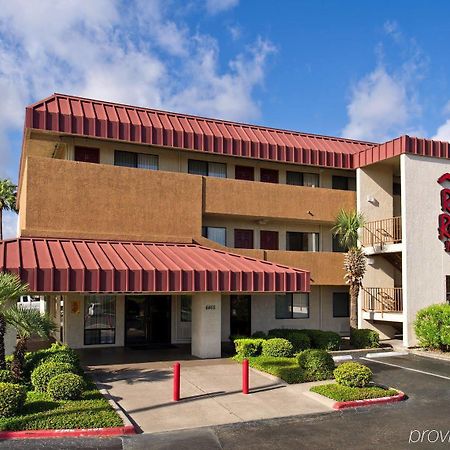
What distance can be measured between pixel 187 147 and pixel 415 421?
16969 millimetres

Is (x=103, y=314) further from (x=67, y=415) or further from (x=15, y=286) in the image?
(x=67, y=415)

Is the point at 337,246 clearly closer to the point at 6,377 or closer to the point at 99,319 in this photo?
the point at 99,319

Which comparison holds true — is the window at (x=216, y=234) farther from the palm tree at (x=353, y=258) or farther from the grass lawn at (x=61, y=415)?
the grass lawn at (x=61, y=415)

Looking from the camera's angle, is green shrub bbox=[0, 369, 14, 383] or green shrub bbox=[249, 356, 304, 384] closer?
green shrub bbox=[0, 369, 14, 383]

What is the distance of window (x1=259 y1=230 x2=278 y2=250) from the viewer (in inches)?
1145

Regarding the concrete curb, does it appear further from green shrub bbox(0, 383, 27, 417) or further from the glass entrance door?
the glass entrance door

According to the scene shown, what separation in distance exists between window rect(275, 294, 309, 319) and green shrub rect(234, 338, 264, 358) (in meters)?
7.08

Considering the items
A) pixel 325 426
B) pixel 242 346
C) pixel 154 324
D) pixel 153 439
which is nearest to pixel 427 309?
pixel 242 346

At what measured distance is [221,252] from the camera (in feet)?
81.5

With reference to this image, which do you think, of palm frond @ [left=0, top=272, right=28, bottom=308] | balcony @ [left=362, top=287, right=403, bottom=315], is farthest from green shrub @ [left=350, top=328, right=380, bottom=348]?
palm frond @ [left=0, top=272, right=28, bottom=308]

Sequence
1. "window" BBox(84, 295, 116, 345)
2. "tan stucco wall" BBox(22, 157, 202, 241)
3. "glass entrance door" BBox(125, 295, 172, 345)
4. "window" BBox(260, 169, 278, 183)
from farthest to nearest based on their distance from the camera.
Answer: "window" BBox(260, 169, 278, 183) < "glass entrance door" BBox(125, 295, 172, 345) < "window" BBox(84, 295, 116, 345) < "tan stucco wall" BBox(22, 157, 202, 241)

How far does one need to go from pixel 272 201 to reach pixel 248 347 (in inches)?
352

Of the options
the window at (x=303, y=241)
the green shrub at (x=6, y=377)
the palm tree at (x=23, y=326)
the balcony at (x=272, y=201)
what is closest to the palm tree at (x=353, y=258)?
the balcony at (x=272, y=201)

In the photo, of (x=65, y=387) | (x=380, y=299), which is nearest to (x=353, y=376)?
(x=65, y=387)
